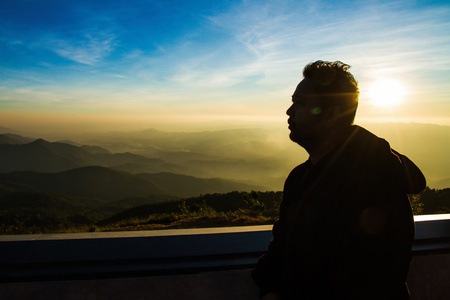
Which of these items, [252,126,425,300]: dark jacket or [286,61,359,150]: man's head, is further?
[286,61,359,150]: man's head

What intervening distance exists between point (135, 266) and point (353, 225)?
4.26 ft

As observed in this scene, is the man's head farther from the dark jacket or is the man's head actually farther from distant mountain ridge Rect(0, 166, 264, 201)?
distant mountain ridge Rect(0, 166, 264, 201)

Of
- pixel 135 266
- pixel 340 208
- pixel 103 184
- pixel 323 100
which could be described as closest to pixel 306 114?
pixel 323 100

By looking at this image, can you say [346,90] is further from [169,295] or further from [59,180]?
[59,180]

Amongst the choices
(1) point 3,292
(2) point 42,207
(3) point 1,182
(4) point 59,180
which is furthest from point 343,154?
(4) point 59,180

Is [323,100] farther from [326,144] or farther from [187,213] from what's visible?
[187,213]

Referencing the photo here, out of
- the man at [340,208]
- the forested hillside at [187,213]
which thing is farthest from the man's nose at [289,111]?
the forested hillside at [187,213]

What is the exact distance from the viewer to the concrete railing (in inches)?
68.5

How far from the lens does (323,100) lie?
1315 millimetres

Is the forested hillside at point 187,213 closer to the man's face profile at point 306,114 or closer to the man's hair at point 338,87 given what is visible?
the man's face profile at point 306,114

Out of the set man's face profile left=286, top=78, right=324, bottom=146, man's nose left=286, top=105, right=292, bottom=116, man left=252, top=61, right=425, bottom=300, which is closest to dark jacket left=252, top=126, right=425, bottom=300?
man left=252, top=61, right=425, bottom=300

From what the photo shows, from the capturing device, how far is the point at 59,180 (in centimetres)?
A: 11912

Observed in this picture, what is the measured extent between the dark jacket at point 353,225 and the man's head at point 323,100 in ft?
0.30

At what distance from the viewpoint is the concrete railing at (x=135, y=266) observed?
174 centimetres
